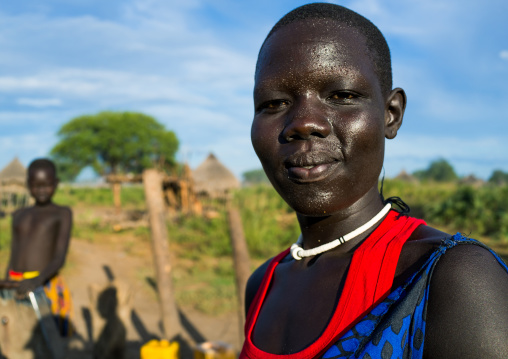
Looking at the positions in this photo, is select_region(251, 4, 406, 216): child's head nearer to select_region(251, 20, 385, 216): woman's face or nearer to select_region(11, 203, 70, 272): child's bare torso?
select_region(251, 20, 385, 216): woman's face

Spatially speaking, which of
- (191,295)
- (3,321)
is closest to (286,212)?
(191,295)

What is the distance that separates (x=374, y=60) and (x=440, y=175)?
175 feet

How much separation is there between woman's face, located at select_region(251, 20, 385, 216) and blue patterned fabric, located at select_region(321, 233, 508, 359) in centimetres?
28

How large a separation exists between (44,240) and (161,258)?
1.48 m

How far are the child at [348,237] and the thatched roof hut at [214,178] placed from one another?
56.9ft

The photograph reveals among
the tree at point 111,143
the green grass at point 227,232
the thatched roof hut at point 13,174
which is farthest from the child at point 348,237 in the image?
the tree at point 111,143

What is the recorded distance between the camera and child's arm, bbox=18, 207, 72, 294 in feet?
13.4

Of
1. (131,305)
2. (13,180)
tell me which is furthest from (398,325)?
(13,180)

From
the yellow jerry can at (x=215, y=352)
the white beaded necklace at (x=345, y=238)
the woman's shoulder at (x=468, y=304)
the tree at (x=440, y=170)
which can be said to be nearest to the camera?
the woman's shoulder at (x=468, y=304)

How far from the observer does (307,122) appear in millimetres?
1062

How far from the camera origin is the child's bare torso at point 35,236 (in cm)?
454

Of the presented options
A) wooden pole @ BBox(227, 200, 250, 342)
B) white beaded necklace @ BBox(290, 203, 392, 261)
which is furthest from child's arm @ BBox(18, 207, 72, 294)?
white beaded necklace @ BBox(290, 203, 392, 261)

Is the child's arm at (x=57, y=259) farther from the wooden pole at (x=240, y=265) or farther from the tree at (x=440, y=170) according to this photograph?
the tree at (x=440, y=170)

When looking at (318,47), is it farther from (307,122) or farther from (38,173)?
(38,173)
